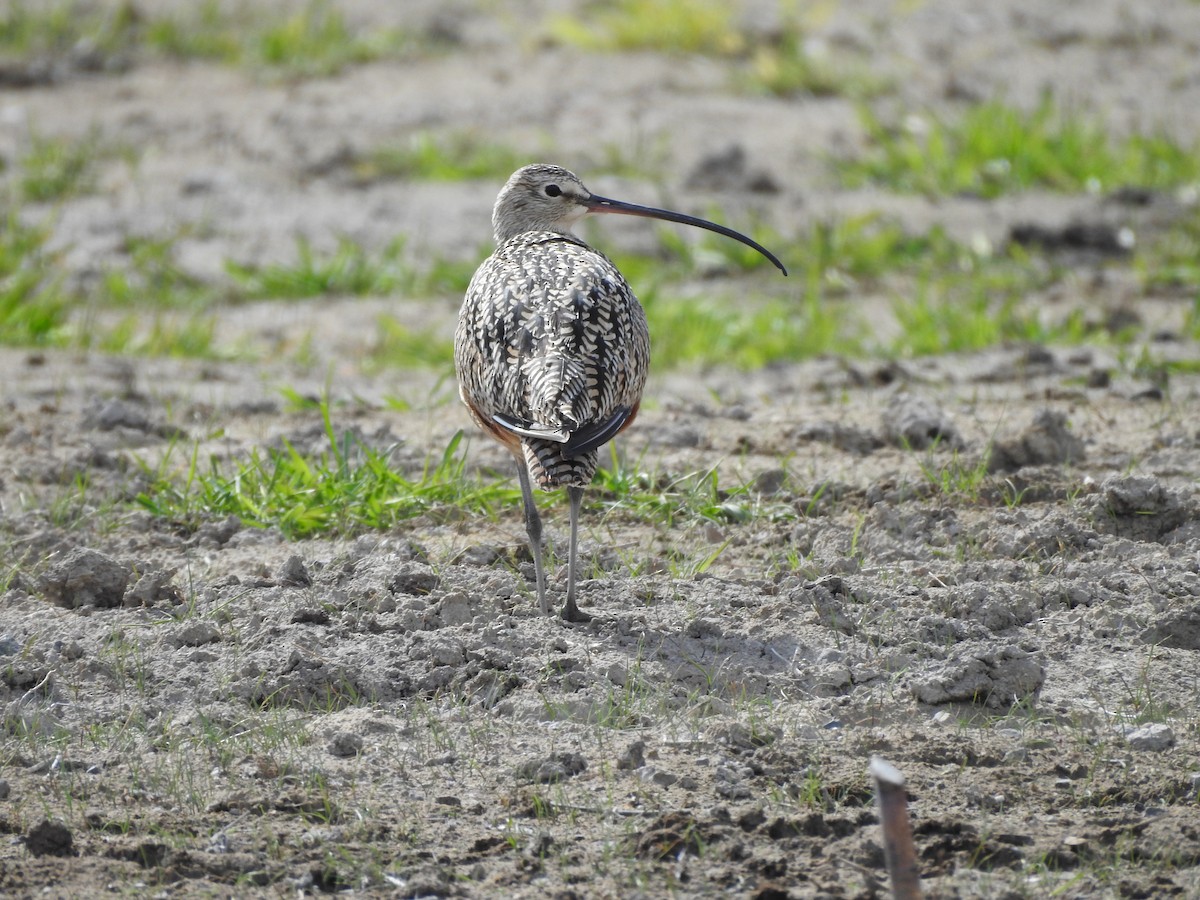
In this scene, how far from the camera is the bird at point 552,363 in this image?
5.12 metres

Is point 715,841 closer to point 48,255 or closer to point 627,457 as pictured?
point 627,457

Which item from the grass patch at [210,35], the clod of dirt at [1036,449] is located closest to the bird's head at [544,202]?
the clod of dirt at [1036,449]

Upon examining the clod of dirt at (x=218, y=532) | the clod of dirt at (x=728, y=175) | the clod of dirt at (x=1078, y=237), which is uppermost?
the clod of dirt at (x=728, y=175)

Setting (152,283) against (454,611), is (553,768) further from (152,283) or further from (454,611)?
(152,283)

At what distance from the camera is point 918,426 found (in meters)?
7.01

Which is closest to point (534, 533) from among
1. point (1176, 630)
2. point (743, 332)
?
point (1176, 630)

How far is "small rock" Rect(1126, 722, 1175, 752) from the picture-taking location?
4.59m

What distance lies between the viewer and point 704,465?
22.4 ft

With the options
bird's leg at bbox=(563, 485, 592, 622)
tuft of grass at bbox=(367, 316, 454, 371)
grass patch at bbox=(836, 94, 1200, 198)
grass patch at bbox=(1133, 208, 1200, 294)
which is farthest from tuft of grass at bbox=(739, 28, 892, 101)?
bird's leg at bbox=(563, 485, 592, 622)

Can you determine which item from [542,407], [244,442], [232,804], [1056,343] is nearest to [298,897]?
[232,804]

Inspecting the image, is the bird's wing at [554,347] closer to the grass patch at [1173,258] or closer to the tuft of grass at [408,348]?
the tuft of grass at [408,348]

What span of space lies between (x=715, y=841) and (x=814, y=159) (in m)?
7.80

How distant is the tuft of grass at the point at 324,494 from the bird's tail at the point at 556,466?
1.33 metres

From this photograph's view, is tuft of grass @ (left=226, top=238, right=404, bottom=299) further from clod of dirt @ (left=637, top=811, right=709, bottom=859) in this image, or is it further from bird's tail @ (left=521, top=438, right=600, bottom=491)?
clod of dirt @ (left=637, top=811, right=709, bottom=859)
